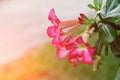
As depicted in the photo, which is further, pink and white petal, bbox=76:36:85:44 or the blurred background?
the blurred background

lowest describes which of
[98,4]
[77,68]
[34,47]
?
[77,68]

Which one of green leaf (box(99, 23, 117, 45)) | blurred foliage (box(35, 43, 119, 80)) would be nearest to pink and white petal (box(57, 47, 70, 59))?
green leaf (box(99, 23, 117, 45))

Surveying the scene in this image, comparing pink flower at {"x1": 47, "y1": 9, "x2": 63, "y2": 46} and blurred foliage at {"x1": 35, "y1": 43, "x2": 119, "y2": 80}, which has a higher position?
pink flower at {"x1": 47, "y1": 9, "x2": 63, "y2": 46}

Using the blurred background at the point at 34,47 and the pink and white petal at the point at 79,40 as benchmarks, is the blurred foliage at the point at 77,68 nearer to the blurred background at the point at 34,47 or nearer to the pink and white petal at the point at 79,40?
the blurred background at the point at 34,47

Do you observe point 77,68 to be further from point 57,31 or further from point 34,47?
point 57,31

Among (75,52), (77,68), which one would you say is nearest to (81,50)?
(75,52)

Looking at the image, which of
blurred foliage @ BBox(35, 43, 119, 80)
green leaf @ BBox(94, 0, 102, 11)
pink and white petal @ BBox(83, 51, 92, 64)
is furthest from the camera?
blurred foliage @ BBox(35, 43, 119, 80)

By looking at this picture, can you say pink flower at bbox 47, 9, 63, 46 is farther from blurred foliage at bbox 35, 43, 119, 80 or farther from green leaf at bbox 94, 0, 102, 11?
blurred foliage at bbox 35, 43, 119, 80
